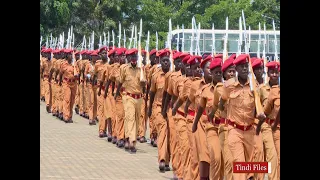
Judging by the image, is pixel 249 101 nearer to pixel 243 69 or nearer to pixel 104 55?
pixel 243 69

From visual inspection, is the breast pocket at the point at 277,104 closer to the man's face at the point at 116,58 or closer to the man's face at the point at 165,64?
the man's face at the point at 165,64

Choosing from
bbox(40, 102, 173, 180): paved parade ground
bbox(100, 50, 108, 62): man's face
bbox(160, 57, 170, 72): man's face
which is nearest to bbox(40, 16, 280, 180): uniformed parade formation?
bbox(160, 57, 170, 72): man's face

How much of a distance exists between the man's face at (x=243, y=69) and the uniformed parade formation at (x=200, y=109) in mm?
11

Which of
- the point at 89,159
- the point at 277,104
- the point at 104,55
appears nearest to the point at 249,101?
the point at 277,104

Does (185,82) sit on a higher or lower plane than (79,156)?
higher

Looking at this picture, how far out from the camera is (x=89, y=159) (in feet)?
49.2

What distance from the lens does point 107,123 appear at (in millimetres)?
18375

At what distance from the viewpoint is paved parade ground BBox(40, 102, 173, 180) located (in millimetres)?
13102
